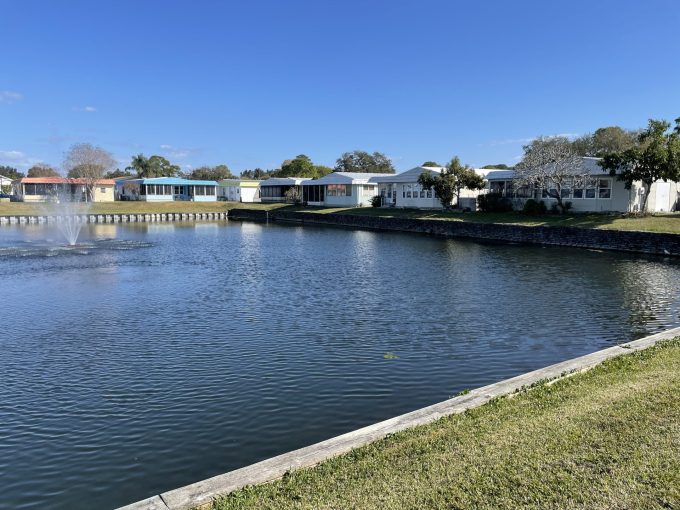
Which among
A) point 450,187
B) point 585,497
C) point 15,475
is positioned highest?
point 450,187

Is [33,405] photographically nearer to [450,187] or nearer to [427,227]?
[427,227]

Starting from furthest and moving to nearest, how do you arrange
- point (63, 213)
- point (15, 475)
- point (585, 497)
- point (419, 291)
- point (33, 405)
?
1. point (63, 213)
2. point (419, 291)
3. point (33, 405)
4. point (15, 475)
5. point (585, 497)

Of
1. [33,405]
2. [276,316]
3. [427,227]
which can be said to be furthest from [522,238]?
[33,405]

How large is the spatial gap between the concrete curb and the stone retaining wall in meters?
26.3

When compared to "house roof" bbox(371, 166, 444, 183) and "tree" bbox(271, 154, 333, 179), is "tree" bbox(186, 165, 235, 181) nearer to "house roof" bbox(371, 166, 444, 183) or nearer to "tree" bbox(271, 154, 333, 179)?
"tree" bbox(271, 154, 333, 179)

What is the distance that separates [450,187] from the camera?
51.5 metres

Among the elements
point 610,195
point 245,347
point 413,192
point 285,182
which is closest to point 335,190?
point 413,192

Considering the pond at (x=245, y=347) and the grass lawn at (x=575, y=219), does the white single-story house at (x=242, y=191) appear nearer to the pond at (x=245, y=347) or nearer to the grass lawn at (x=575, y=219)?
the grass lawn at (x=575, y=219)

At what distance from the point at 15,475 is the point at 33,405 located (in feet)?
8.58

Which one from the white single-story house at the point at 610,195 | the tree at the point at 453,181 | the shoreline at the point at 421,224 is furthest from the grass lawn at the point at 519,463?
the tree at the point at 453,181

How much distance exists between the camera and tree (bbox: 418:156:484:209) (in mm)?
50969

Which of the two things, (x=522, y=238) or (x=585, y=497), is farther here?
(x=522, y=238)

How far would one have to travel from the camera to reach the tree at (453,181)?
167 ft

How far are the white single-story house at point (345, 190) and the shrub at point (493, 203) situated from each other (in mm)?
19064
